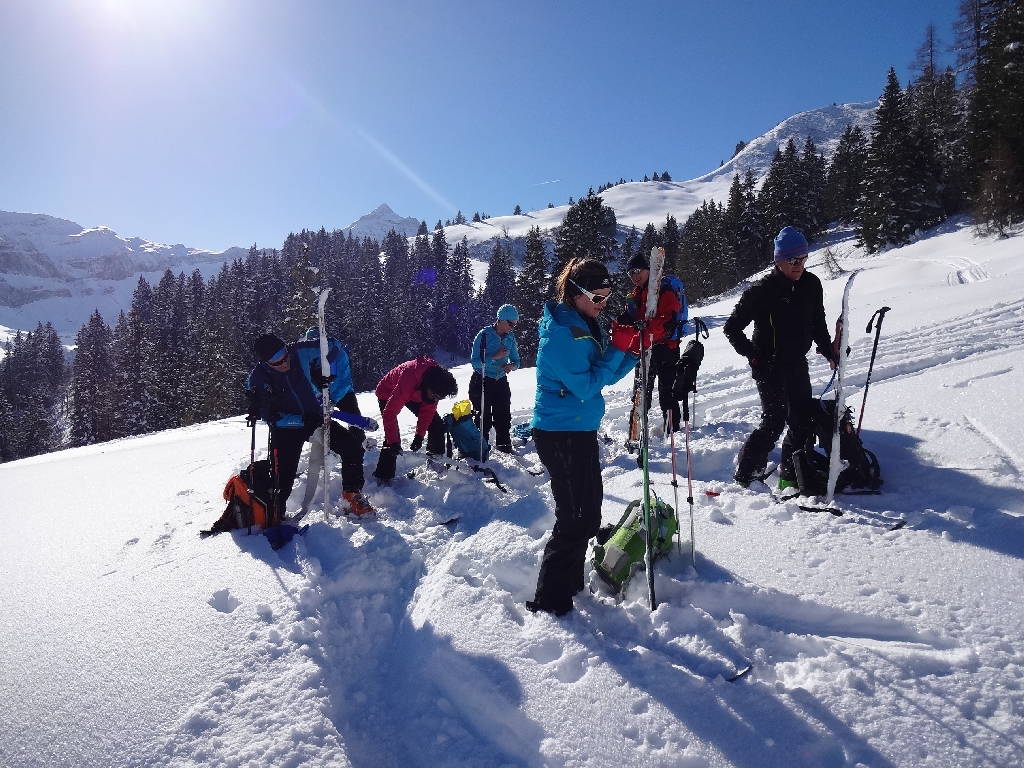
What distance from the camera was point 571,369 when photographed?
3.14 metres

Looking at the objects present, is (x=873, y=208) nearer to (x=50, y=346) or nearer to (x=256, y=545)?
(x=256, y=545)

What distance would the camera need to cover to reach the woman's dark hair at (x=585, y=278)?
10.2 ft

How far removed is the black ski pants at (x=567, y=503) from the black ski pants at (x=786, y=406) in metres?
2.23

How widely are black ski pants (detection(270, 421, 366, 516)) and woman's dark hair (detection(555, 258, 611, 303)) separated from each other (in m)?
3.55

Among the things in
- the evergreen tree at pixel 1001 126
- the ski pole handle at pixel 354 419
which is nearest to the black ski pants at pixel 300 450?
the ski pole handle at pixel 354 419

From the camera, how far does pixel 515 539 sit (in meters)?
4.64

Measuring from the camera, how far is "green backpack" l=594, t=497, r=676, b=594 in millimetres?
3584

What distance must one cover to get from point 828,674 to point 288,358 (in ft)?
17.0

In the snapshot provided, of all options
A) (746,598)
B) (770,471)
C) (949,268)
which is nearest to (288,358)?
(746,598)

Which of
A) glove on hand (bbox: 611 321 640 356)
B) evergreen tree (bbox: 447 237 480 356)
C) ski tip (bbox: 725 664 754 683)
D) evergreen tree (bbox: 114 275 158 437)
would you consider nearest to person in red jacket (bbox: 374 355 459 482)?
glove on hand (bbox: 611 321 640 356)

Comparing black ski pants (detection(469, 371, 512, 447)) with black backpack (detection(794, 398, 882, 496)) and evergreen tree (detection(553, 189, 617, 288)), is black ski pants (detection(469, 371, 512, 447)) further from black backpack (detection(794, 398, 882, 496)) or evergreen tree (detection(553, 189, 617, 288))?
evergreen tree (detection(553, 189, 617, 288))

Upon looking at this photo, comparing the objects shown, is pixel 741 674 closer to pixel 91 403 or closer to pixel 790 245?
pixel 790 245

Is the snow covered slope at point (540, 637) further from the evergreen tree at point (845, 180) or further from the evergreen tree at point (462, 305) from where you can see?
the evergreen tree at point (462, 305)

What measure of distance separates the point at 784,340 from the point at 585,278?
251 cm
